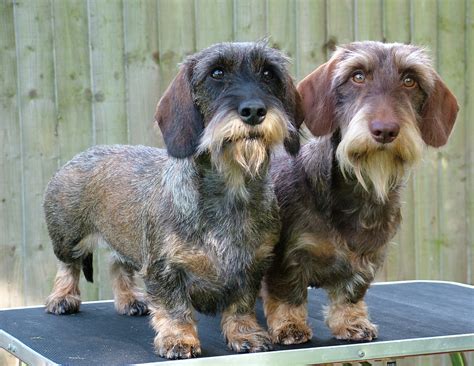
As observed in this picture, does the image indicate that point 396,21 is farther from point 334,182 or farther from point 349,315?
point 349,315

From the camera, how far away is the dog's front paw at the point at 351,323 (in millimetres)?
3406

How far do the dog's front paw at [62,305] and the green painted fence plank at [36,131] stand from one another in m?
0.95

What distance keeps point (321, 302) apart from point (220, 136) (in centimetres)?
151

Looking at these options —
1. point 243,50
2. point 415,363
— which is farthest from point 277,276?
point 415,363

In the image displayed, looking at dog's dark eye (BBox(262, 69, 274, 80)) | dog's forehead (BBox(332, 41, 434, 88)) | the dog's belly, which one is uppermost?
dog's forehead (BBox(332, 41, 434, 88))

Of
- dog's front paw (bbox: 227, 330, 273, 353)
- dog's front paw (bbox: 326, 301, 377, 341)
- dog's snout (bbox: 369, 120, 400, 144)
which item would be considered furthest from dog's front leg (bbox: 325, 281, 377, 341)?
dog's snout (bbox: 369, 120, 400, 144)

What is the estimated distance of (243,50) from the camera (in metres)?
3.15

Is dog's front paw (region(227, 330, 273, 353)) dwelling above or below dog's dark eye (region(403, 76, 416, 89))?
below

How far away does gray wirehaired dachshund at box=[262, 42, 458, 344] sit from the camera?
3162 mm

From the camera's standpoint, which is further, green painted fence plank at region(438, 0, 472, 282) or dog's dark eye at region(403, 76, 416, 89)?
green painted fence plank at region(438, 0, 472, 282)

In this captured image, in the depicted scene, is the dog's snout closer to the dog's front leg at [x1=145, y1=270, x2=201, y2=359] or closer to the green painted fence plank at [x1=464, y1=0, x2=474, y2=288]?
the dog's front leg at [x1=145, y1=270, x2=201, y2=359]

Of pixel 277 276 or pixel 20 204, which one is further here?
pixel 20 204

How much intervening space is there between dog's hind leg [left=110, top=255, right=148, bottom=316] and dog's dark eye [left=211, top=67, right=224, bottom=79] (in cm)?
126

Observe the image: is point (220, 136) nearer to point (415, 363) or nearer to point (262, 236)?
point (262, 236)
